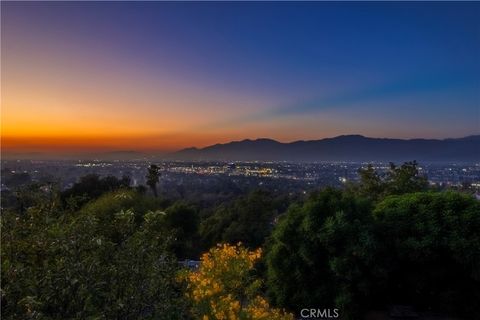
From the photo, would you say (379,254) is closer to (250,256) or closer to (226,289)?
(250,256)

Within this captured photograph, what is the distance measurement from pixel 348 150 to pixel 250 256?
110813 millimetres

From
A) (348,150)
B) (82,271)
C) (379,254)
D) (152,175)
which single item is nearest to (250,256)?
(82,271)

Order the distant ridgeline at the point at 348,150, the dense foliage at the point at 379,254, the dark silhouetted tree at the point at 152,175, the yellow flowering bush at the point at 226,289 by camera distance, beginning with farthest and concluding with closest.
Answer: the distant ridgeline at the point at 348,150 < the dark silhouetted tree at the point at 152,175 < the dense foliage at the point at 379,254 < the yellow flowering bush at the point at 226,289

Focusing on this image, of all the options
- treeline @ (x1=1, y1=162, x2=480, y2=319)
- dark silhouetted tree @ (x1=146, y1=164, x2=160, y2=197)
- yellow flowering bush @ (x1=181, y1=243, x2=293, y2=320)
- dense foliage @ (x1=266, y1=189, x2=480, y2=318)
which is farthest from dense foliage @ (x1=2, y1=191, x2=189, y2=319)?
dark silhouetted tree @ (x1=146, y1=164, x2=160, y2=197)

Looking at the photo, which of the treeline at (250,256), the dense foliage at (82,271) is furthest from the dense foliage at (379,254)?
the dense foliage at (82,271)

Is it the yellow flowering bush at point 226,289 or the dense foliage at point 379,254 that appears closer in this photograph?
→ the yellow flowering bush at point 226,289

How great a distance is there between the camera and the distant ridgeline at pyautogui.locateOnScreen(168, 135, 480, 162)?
9988cm

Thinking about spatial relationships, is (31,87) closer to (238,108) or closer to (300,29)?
(300,29)

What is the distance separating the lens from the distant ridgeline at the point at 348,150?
99875 mm

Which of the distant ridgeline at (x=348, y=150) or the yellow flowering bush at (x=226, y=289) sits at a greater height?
the distant ridgeline at (x=348, y=150)

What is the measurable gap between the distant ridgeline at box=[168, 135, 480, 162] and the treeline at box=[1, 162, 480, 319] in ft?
249

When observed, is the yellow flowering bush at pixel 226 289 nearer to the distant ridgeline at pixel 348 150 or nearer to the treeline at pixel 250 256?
the treeline at pixel 250 256

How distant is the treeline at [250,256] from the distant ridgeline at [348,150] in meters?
76.0

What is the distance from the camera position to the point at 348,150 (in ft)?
375
